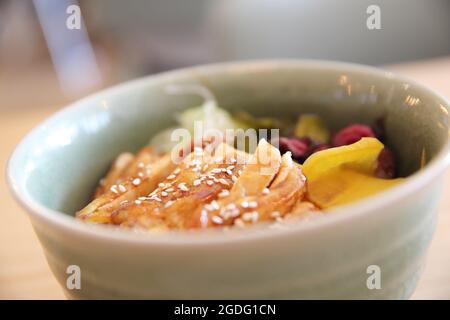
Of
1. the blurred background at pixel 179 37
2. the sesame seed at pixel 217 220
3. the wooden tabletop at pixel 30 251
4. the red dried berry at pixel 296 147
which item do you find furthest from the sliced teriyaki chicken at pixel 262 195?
the blurred background at pixel 179 37

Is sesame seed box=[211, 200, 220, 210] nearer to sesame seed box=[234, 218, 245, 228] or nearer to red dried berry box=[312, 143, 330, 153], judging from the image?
sesame seed box=[234, 218, 245, 228]

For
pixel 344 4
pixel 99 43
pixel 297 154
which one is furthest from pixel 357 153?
pixel 99 43

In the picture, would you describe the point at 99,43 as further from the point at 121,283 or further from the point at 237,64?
the point at 121,283

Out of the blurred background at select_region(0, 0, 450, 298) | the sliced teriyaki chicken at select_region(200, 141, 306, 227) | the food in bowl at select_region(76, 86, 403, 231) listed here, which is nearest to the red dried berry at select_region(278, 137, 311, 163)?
the food in bowl at select_region(76, 86, 403, 231)

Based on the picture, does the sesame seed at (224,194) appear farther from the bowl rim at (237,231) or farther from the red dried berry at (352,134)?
the red dried berry at (352,134)

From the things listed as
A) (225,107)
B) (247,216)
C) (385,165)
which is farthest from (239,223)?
(225,107)

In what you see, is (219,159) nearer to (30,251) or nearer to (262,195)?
(262,195)

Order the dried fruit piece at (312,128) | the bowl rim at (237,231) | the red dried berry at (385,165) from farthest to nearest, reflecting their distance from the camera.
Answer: the dried fruit piece at (312,128)
the red dried berry at (385,165)
the bowl rim at (237,231)
